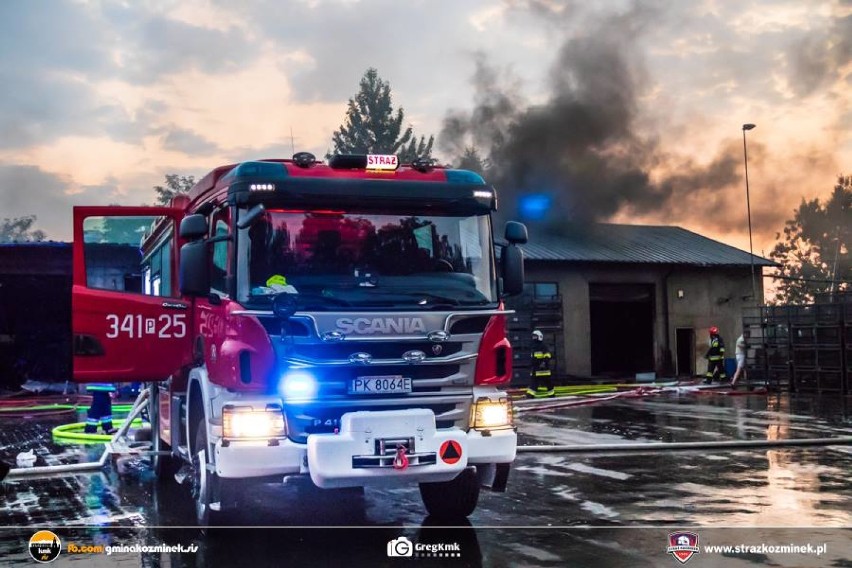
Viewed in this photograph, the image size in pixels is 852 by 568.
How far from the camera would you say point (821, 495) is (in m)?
7.52

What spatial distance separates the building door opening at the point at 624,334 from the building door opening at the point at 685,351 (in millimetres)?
954

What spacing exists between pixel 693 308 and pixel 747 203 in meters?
3.95

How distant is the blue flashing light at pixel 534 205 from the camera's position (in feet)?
92.4

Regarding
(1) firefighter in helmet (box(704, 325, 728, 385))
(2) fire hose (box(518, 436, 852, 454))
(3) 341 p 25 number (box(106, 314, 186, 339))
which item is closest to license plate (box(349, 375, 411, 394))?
(3) 341 p 25 number (box(106, 314, 186, 339))

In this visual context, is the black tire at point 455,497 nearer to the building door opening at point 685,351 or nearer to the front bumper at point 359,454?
the front bumper at point 359,454

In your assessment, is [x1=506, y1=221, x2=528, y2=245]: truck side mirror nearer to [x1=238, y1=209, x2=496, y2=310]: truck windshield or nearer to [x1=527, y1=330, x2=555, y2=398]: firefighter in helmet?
[x1=238, y1=209, x2=496, y2=310]: truck windshield

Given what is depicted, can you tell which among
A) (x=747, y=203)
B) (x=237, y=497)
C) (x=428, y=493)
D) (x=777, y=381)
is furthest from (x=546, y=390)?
(x=237, y=497)

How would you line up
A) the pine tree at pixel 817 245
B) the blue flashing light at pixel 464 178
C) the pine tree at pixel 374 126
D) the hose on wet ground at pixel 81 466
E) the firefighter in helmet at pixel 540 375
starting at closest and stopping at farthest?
the blue flashing light at pixel 464 178
the hose on wet ground at pixel 81 466
the firefighter in helmet at pixel 540 375
the pine tree at pixel 374 126
the pine tree at pixel 817 245

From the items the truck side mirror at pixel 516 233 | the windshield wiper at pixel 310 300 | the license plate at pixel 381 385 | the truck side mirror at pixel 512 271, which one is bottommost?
the license plate at pixel 381 385

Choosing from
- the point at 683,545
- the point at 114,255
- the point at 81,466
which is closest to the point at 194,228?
the point at 683,545

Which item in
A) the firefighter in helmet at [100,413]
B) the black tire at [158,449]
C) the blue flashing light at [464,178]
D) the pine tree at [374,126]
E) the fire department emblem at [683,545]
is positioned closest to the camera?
the fire department emblem at [683,545]

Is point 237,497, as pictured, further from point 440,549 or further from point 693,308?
point 693,308

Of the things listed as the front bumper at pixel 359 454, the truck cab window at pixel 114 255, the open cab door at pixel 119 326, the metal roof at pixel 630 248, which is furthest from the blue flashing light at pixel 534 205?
→ the front bumper at pixel 359 454

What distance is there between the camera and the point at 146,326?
7.47 metres
